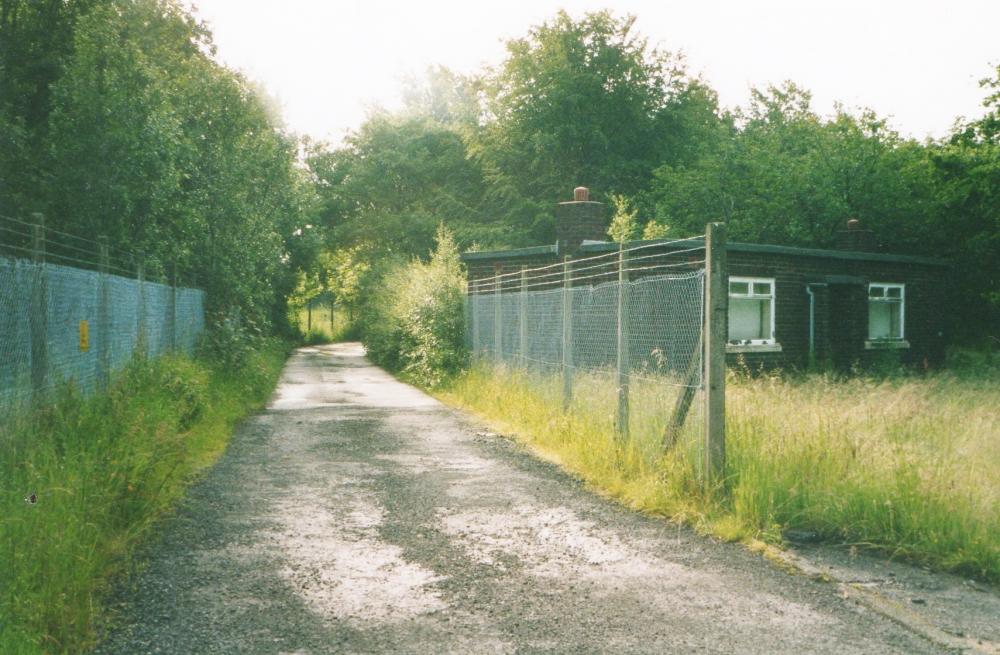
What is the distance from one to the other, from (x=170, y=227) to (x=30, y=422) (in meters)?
12.0

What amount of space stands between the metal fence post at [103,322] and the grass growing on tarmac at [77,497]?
21 cm

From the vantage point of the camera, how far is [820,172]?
1208 inches

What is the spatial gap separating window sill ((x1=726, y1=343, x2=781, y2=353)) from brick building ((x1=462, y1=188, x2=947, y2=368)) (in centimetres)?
2

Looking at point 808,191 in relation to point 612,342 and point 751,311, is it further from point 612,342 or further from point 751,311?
point 612,342

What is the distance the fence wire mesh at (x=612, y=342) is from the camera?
25.7 feet

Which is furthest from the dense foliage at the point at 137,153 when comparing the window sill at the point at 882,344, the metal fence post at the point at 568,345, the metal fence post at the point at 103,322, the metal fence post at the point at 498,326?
the window sill at the point at 882,344

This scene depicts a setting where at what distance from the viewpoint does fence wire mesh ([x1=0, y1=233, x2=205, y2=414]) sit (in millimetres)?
7391

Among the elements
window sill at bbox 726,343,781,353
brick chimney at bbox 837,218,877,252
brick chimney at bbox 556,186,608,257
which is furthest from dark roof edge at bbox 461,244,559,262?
brick chimney at bbox 837,218,877,252

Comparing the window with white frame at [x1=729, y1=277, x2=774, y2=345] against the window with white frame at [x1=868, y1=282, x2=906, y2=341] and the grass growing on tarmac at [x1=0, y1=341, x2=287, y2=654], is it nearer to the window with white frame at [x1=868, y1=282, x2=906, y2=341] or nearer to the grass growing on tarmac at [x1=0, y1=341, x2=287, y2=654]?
the window with white frame at [x1=868, y1=282, x2=906, y2=341]

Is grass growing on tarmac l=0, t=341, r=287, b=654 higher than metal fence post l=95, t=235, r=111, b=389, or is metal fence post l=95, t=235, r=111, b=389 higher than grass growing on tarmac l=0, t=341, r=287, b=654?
metal fence post l=95, t=235, r=111, b=389

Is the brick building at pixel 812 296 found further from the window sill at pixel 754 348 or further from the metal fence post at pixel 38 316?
the metal fence post at pixel 38 316

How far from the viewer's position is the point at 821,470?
6781mm

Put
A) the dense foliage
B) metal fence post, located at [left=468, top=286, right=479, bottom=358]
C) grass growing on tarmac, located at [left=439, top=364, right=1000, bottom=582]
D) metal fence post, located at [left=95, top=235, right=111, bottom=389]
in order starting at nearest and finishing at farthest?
grass growing on tarmac, located at [left=439, top=364, right=1000, bottom=582], metal fence post, located at [left=95, top=235, right=111, bottom=389], the dense foliage, metal fence post, located at [left=468, top=286, right=479, bottom=358]

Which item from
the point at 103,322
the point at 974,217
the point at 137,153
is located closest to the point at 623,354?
the point at 103,322
